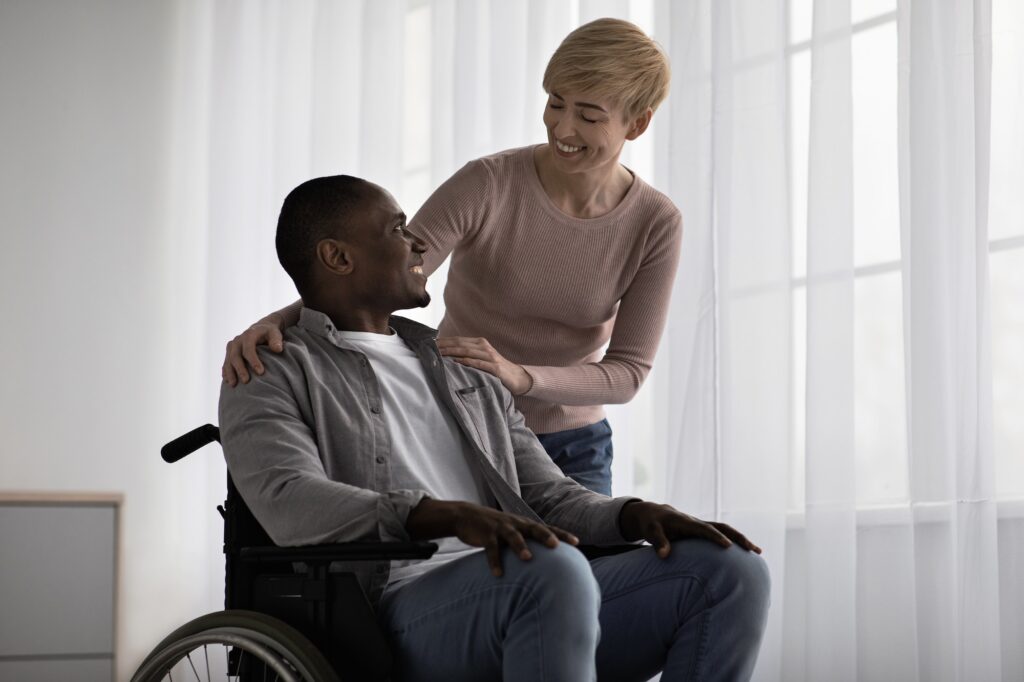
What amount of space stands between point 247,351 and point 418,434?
26 centimetres

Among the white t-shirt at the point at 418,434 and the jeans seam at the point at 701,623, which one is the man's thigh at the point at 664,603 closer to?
the jeans seam at the point at 701,623

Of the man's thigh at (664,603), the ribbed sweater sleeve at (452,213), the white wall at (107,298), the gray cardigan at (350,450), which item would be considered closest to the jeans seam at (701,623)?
the man's thigh at (664,603)

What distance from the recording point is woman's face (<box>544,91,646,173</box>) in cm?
203

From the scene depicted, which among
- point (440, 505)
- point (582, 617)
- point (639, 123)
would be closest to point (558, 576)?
point (582, 617)

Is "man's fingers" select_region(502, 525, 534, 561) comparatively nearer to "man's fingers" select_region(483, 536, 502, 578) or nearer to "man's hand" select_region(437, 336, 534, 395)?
"man's fingers" select_region(483, 536, 502, 578)

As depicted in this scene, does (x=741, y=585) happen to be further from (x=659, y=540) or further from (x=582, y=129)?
(x=582, y=129)

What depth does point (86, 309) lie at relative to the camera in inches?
161

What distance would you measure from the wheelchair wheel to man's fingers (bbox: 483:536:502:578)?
0.76 feet

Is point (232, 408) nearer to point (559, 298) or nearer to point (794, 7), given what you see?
point (559, 298)

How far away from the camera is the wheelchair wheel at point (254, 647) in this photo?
1.31 m

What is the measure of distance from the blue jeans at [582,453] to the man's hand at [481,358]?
25 cm

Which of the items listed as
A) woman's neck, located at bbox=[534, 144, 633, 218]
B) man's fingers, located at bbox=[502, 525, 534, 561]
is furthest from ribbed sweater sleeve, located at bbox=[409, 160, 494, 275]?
man's fingers, located at bbox=[502, 525, 534, 561]

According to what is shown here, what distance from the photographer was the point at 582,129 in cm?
203

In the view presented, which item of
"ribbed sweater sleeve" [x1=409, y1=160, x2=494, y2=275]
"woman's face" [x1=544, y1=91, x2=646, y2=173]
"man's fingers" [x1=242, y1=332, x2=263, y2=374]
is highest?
"woman's face" [x1=544, y1=91, x2=646, y2=173]
